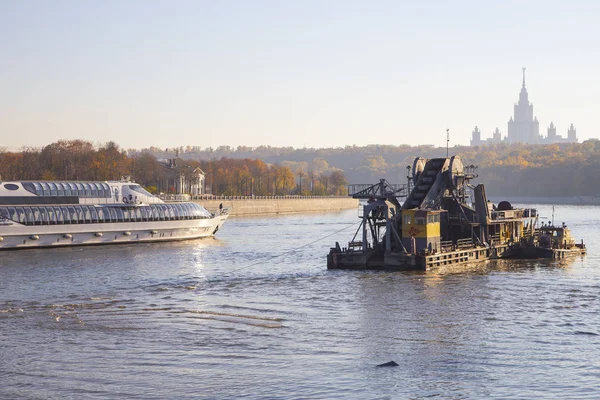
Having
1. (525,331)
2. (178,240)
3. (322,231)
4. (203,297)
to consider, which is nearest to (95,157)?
(322,231)

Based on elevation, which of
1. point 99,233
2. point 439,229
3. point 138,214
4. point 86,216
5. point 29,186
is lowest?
point 99,233

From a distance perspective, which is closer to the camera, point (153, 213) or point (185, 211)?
point (153, 213)

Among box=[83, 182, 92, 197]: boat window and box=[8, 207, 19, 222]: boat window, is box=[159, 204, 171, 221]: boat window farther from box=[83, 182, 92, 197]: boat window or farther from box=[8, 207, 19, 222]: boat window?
box=[8, 207, 19, 222]: boat window

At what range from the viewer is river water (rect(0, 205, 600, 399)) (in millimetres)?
32500

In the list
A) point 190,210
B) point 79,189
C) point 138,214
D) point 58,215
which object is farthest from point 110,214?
point 190,210

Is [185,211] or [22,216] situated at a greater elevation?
[185,211]

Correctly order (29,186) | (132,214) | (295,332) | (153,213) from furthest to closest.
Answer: (153,213) < (132,214) < (29,186) < (295,332)

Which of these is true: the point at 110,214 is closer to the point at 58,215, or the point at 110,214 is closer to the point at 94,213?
the point at 94,213

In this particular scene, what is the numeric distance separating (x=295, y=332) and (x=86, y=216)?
5624 centimetres

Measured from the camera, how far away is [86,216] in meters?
93.4

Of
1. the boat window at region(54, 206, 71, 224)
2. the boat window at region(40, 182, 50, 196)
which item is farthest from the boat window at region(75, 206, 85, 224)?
the boat window at region(40, 182, 50, 196)

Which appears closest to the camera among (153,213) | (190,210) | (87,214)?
(87,214)

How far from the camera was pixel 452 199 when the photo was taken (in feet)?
248

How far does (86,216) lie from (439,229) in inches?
1607
